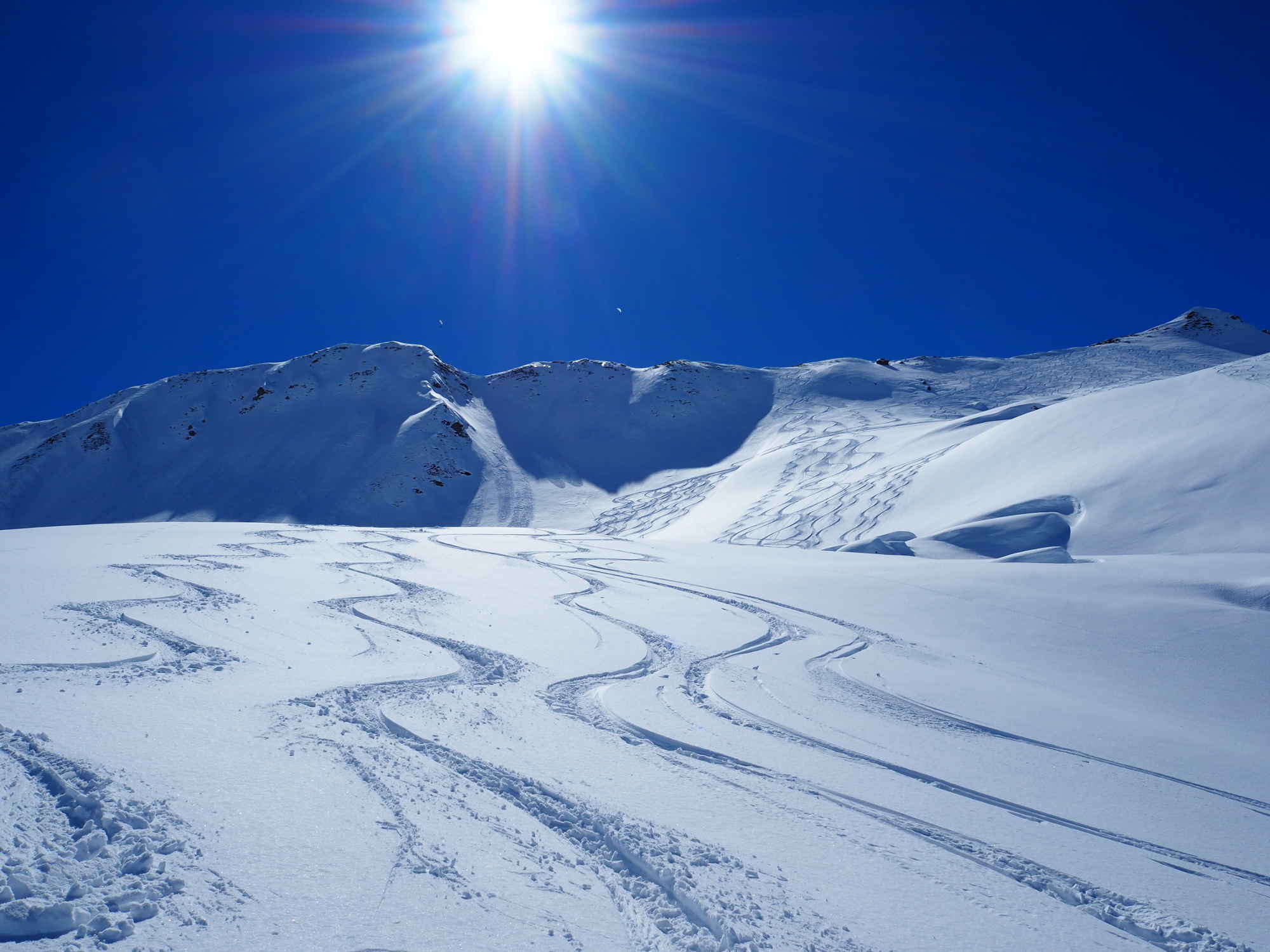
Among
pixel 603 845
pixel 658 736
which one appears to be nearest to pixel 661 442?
pixel 658 736

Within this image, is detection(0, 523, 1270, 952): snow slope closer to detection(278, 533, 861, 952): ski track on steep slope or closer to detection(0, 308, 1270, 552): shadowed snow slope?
detection(278, 533, 861, 952): ski track on steep slope

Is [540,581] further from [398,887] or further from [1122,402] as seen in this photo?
[1122,402]

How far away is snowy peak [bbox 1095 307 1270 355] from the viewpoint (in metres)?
73.9

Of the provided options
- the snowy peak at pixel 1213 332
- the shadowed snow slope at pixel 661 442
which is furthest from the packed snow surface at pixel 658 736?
the snowy peak at pixel 1213 332

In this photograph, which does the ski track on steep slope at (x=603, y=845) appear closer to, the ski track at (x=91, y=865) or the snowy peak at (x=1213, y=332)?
the ski track at (x=91, y=865)

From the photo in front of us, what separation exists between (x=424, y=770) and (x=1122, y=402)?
26.1 meters

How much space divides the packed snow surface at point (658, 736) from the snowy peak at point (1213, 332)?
74.7 m

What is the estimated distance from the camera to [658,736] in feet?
15.6

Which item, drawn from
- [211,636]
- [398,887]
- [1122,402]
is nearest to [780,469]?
[1122,402]

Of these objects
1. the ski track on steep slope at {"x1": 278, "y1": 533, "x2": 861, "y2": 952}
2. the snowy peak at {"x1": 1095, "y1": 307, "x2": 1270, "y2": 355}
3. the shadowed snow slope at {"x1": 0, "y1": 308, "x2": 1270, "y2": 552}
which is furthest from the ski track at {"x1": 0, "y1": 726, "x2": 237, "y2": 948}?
the snowy peak at {"x1": 1095, "y1": 307, "x2": 1270, "y2": 355}

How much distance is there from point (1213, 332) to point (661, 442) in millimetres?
66408

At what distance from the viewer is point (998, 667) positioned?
7.55 m

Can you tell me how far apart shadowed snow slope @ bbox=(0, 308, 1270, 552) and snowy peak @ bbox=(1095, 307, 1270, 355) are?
0.35 metres

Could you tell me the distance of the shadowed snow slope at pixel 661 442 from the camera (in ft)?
67.4
